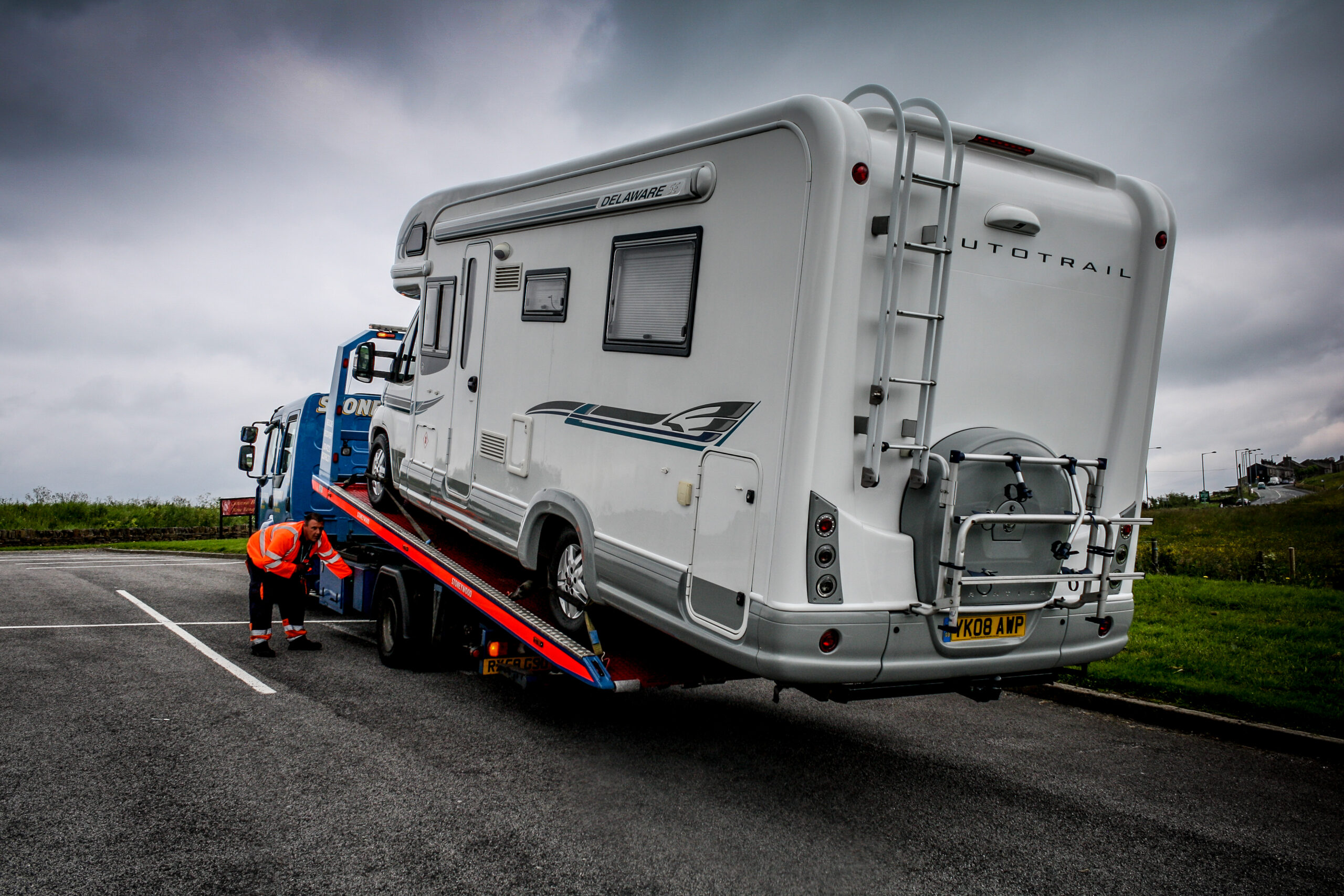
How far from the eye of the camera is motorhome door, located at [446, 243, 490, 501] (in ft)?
22.3

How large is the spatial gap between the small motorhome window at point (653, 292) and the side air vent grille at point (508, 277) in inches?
46.5

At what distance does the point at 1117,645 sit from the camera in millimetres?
5059

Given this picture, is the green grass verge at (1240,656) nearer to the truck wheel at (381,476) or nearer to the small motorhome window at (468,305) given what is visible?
the small motorhome window at (468,305)

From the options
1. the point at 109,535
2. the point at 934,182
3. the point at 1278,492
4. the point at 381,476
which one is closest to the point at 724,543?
the point at 934,182

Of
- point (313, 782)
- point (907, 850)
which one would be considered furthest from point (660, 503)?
point (313, 782)

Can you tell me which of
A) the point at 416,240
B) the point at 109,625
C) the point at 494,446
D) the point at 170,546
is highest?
the point at 416,240

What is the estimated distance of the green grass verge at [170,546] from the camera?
22.5m

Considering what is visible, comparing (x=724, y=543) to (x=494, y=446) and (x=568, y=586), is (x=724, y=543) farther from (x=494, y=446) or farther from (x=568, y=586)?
(x=494, y=446)

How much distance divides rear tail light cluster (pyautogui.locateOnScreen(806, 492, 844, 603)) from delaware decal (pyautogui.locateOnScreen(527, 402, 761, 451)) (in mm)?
565

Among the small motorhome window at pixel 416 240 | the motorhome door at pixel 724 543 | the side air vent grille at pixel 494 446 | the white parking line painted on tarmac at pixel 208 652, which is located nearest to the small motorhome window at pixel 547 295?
the side air vent grille at pixel 494 446

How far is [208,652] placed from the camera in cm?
837

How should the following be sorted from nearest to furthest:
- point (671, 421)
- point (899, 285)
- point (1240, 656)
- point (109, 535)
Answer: point (899, 285) → point (671, 421) → point (1240, 656) → point (109, 535)

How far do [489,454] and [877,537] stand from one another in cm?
325

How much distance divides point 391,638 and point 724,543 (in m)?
4.66
